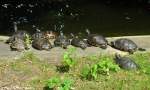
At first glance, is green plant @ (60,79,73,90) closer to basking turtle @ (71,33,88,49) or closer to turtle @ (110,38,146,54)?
basking turtle @ (71,33,88,49)

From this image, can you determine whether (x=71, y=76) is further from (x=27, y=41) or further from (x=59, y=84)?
(x=27, y=41)

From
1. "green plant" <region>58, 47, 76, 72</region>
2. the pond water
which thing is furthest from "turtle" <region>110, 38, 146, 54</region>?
the pond water

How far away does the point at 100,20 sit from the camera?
12656 mm

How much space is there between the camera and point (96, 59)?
352 inches

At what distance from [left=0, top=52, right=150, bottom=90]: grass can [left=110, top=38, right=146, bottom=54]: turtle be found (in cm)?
60

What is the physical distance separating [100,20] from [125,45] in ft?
10.9

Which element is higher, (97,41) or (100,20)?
(100,20)

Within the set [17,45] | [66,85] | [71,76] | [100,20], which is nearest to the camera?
[66,85]

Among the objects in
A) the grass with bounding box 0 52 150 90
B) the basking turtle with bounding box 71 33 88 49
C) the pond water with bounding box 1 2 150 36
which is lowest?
the grass with bounding box 0 52 150 90

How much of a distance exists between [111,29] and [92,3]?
250cm

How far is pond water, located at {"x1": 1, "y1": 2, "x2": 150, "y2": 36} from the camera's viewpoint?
38.8ft

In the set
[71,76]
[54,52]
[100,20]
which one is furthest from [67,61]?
[100,20]

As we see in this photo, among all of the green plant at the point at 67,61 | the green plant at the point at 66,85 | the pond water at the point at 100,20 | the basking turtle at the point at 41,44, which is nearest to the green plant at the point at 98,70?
the green plant at the point at 67,61

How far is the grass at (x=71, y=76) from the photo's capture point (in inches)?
307
